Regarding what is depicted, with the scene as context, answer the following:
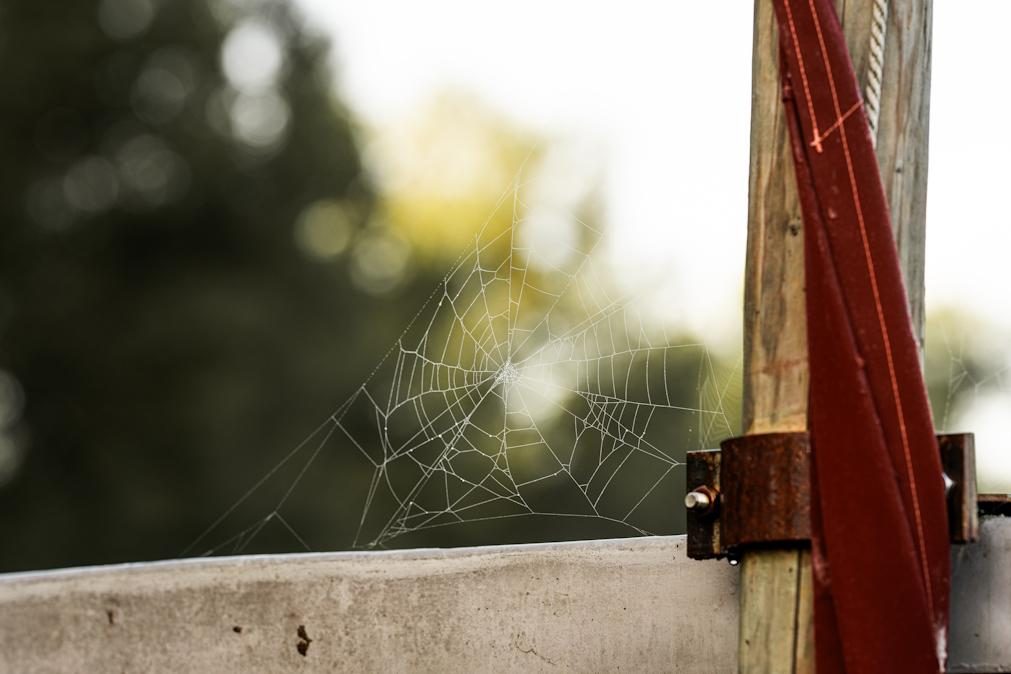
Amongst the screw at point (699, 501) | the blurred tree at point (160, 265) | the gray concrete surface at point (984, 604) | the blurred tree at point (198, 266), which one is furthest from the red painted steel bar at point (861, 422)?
the blurred tree at point (160, 265)

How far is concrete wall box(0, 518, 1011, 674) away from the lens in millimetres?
2711

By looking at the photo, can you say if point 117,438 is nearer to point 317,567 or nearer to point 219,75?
point 219,75

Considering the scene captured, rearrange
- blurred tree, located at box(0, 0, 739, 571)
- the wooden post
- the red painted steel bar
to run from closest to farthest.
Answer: the red painted steel bar < the wooden post < blurred tree, located at box(0, 0, 739, 571)

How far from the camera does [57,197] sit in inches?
754

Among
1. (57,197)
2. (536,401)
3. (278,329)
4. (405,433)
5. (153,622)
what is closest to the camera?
(153,622)

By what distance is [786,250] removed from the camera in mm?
2133

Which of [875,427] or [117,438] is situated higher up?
[875,427]

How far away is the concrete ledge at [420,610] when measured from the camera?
2.72 m

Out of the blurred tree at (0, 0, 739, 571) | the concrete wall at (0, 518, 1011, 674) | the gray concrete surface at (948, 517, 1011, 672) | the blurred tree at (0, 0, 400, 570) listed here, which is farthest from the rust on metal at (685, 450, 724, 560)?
the blurred tree at (0, 0, 400, 570)

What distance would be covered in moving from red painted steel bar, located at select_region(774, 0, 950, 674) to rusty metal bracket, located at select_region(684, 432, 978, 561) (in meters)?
0.03

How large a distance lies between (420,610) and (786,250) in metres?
1.12

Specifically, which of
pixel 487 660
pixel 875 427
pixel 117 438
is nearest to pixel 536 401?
pixel 487 660

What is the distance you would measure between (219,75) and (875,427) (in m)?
19.0

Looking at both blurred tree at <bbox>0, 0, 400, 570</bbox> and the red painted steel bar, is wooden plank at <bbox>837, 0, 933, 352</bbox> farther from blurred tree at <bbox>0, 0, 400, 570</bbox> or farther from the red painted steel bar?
blurred tree at <bbox>0, 0, 400, 570</bbox>
